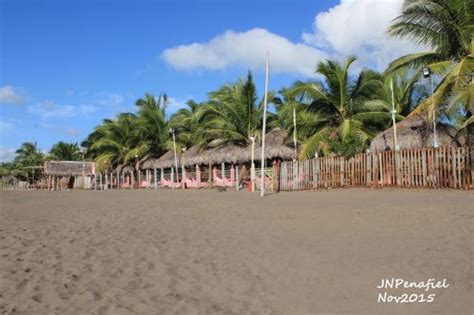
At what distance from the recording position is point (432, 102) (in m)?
13.5

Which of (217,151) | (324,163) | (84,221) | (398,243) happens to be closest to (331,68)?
(324,163)

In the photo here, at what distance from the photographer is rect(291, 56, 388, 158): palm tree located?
20.9m

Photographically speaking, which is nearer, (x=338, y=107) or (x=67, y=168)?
(x=338, y=107)

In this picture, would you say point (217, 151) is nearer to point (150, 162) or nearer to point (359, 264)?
point (150, 162)

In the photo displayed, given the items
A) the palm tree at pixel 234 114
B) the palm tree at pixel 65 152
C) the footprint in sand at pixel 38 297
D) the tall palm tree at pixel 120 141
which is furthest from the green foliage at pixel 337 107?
the palm tree at pixel 65 152

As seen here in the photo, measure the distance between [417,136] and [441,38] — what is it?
13.3 ft

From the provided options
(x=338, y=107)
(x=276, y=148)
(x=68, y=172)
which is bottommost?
(x=68, y=172)

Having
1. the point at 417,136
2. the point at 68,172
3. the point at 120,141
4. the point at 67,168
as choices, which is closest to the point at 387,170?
the point at 417,136

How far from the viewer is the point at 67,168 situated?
49.3 metres

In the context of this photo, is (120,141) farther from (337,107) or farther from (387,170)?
(387,170)

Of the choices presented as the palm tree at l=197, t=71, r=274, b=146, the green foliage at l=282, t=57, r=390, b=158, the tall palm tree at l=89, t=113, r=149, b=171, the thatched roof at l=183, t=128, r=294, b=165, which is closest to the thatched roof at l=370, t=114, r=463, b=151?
the green foliage at l=282, t=57, r=390, b=158

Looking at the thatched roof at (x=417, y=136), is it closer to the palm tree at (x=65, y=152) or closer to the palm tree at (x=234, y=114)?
the palm tree at (x=234, y=114)

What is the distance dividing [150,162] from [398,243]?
3259 cm

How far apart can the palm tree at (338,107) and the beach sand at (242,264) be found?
481 inches
